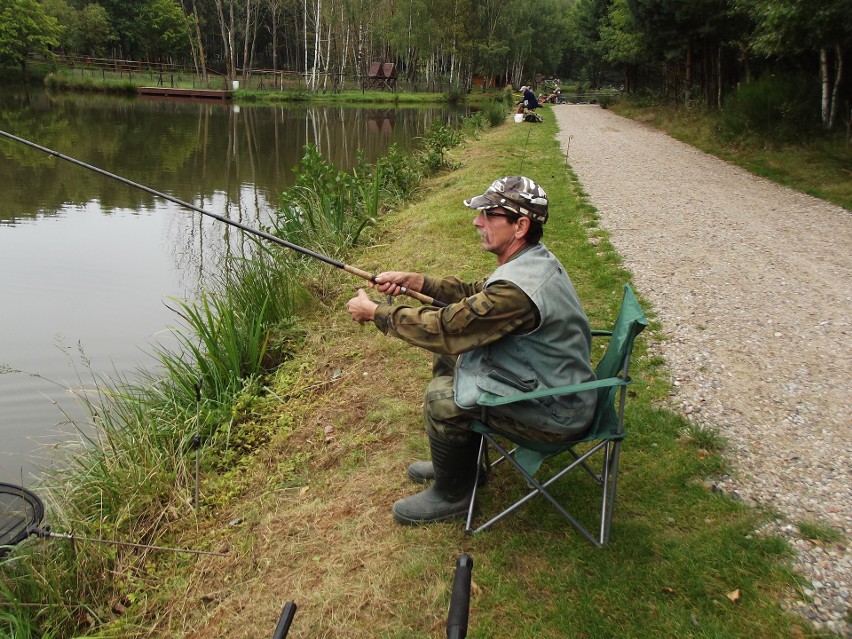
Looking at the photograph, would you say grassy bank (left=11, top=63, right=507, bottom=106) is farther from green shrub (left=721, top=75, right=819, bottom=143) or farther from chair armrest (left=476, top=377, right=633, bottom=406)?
chair armrest (left=476, top=377, right=633, bottom=406)

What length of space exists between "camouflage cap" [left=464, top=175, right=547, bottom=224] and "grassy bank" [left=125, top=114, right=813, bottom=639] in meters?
1.53

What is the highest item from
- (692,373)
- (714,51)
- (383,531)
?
(714,51)

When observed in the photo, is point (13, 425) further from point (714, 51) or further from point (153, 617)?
point (714, 51)

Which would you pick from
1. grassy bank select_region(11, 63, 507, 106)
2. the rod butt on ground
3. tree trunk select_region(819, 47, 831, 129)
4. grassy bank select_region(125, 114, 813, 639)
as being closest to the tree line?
tree trunk select_region(819, 47, 831, 129)

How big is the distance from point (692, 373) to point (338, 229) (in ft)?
17.1

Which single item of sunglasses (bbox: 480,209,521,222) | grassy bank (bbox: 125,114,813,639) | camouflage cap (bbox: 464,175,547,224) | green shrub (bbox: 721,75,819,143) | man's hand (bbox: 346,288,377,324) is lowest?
grassy bank (bbox: 125,114,813,639)

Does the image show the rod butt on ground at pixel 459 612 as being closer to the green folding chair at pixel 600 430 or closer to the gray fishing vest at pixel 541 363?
the green folding chair at pixel 600 430

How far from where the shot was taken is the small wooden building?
60.6 m

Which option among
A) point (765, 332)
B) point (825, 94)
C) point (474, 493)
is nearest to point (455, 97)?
point (825, 94)

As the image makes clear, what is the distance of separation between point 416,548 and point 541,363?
1105mm

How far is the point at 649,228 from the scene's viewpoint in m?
9.38

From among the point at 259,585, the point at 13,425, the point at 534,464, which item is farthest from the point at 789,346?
the point at 13,425

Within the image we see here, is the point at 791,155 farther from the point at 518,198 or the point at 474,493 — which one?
the point at 474,493

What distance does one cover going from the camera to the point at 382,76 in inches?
2394
